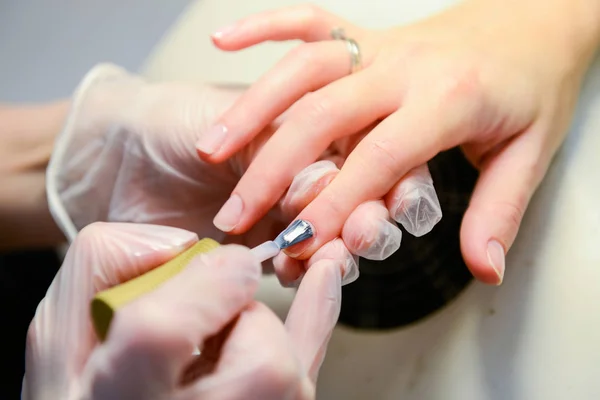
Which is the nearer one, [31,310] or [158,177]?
[158,177]

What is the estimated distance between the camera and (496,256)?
425 mm

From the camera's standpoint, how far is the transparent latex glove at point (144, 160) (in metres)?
0.52

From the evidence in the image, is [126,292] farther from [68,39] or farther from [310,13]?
[68,39]

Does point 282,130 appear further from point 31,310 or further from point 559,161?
point 31,310

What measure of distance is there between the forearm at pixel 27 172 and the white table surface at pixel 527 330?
12.5 inches

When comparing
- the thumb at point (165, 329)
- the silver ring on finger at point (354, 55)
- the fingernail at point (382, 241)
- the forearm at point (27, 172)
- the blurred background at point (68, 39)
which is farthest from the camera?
the blurred background at point (68, 39)

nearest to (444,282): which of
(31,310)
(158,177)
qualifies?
(158,177)

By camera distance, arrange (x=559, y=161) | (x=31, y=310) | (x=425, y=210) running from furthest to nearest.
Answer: (x=31, y=310), (x=559, y=161), (x=425, y=210)

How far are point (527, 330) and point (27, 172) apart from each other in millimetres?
580

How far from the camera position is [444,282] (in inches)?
21.8

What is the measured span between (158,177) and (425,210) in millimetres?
284

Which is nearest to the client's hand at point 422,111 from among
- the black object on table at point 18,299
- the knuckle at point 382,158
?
the knuckle at point 382,158

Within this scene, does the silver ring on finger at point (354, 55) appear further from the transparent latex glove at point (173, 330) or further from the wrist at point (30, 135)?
the wrist at point (30, 135)

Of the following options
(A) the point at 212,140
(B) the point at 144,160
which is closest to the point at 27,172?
(B) the point at 144,160
